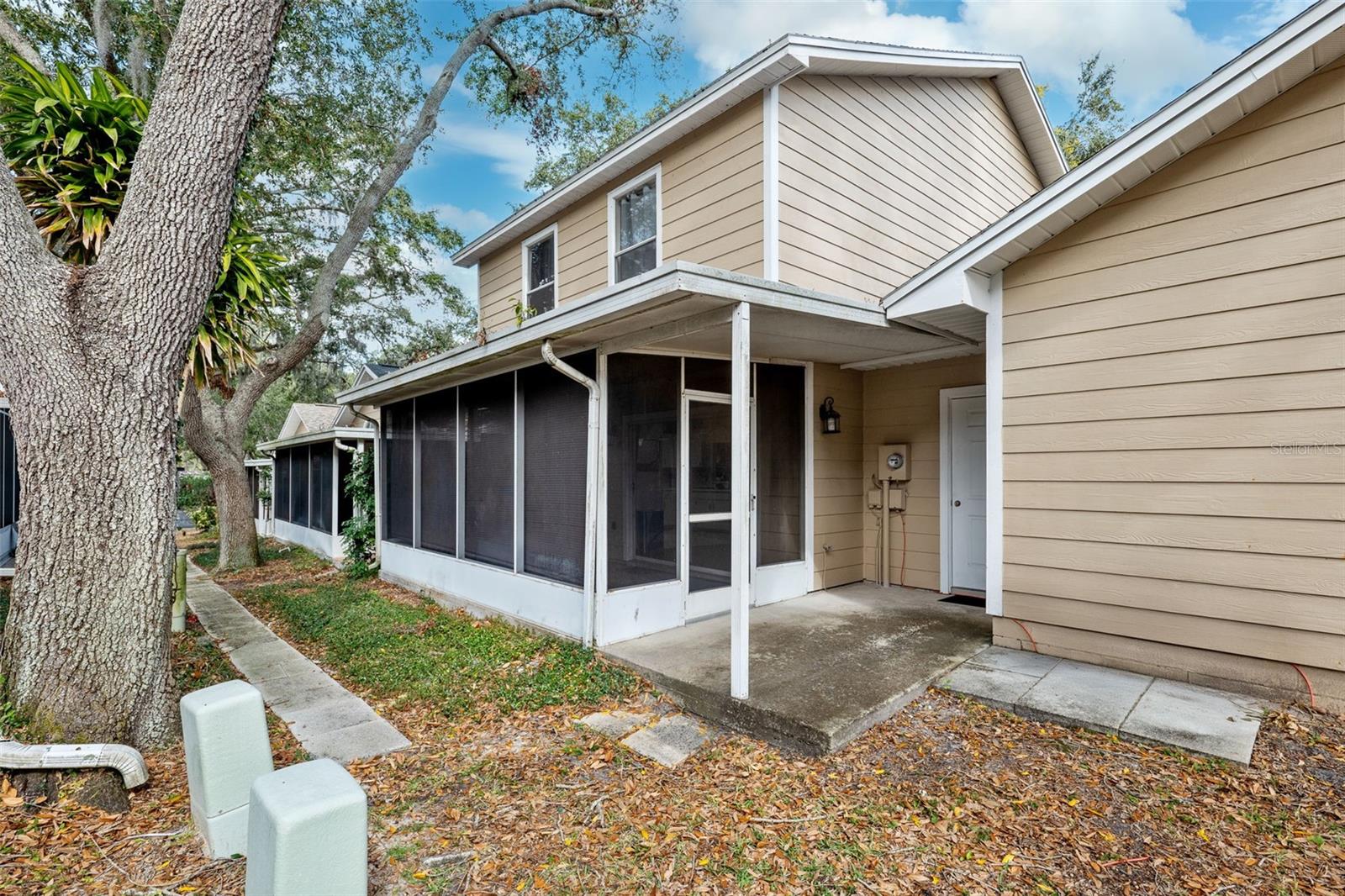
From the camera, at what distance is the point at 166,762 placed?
3.05 meters

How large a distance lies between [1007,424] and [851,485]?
7.68 feet

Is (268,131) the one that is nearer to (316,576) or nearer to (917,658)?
(316,576)

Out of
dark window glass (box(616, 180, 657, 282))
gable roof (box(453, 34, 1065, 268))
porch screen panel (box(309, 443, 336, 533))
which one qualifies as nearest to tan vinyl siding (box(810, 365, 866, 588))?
dark window glass (box(616, 180, 657, 282))

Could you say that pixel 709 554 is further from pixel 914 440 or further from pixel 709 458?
pixel 914 440

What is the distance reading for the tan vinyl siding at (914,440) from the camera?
629cm

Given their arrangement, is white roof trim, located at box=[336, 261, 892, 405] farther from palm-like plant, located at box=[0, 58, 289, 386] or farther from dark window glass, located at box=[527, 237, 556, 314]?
dark window glass, located at box=[527, 237, 556, 314]

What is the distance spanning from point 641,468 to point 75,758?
136 inches

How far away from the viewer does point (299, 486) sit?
43.5 feet

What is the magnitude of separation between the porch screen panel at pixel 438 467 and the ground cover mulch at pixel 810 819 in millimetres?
3481

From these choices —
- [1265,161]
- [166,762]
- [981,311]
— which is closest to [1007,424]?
[981,311]

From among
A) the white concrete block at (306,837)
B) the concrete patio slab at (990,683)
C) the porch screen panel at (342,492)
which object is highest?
the porch screen panel at (342,492)

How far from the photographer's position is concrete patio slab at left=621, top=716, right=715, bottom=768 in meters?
3.33

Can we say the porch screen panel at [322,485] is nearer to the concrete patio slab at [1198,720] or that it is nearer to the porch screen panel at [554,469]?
the porch screen panel at [554,469]

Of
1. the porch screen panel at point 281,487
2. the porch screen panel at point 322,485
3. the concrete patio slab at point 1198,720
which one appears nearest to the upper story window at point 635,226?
the concrete patio slab at point 1198,720
